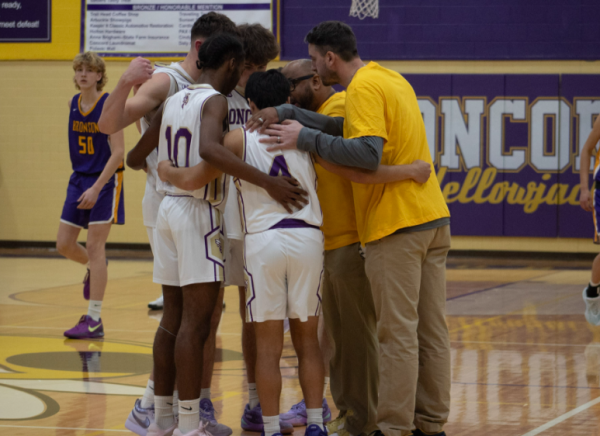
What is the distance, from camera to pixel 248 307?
11.2 feet

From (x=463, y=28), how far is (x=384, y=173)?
30.5 ft

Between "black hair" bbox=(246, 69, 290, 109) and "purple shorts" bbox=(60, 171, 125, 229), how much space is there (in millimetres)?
3048

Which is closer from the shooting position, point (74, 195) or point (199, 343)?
point (199, 343)

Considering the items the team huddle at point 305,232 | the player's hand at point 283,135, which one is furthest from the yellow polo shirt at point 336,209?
the player's hand at point 283,135

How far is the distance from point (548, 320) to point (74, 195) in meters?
4.01

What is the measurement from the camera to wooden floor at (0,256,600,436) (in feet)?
13.2

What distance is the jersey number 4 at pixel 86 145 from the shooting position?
636 centimetres

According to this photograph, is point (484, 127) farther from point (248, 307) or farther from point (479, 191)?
point (248, 307)

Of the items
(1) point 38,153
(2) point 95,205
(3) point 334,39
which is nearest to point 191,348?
(3) point 334,39

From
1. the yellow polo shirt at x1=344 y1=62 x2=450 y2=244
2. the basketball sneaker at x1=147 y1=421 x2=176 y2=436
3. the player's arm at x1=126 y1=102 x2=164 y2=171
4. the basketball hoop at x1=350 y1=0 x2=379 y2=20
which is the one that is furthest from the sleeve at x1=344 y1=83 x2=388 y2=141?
the basketball hoop at x1=350 y1=0 x2=379 y2=20

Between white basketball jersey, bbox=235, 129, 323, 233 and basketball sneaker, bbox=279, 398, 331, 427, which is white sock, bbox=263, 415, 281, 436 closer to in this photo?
basketball sneaker, bbox=279, 398, 331, 427

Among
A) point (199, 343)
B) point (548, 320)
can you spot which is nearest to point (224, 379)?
point (199, 343)

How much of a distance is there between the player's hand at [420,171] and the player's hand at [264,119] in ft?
1.99

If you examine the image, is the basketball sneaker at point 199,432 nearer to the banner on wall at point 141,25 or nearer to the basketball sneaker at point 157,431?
the basketball sneaker at point 157,431
